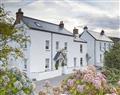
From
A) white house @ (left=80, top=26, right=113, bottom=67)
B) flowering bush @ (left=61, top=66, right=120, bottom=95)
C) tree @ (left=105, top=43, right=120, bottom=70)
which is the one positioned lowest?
flowering bush @ (left=61, top=66, right=120, bottom=95)

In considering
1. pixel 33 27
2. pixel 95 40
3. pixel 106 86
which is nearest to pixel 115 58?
pixel 33 27

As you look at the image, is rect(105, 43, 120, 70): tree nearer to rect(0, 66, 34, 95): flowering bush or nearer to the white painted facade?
the white painted facade

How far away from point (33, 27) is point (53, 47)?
5727 millimetres

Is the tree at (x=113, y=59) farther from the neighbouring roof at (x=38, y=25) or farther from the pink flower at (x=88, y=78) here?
the pink flower at (x=88, y=78)

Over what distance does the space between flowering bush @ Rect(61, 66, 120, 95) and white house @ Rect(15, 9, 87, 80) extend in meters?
25.1

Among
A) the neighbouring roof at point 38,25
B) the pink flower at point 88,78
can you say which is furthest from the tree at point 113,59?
the pink flower at point 88,78

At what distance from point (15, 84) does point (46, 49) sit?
3403 cm

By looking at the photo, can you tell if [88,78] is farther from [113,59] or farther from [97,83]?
[113,59]

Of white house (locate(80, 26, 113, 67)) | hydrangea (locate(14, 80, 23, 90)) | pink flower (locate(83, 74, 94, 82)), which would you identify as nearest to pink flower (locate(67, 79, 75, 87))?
pink flower (locate(83, 74, 94, 82))

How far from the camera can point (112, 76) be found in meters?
23.1

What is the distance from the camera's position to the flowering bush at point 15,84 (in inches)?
280

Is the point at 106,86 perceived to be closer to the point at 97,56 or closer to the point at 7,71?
the point at 7,71

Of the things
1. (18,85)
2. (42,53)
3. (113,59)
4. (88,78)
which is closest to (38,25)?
(42,53)

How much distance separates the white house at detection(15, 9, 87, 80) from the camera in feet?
124
